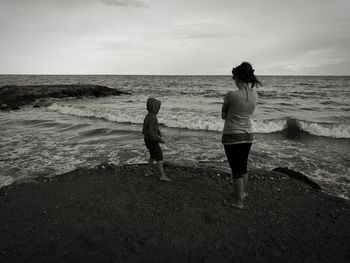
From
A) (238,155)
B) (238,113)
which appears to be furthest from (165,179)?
(238,113)

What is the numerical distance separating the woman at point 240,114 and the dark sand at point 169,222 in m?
0.87

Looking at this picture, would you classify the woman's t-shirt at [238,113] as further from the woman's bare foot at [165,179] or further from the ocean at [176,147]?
the ocean at [176,147]

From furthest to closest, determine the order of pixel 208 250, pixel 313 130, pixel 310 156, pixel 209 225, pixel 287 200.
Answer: pixel 313 130 → pixel 310 156 → pixel 287 200 → pixel 209 225 → pixel 208 250

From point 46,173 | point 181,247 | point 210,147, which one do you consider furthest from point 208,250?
point 210,147

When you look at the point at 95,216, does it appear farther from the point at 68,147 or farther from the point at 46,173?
the point at 68,147

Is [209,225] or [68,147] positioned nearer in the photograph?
[209,225]

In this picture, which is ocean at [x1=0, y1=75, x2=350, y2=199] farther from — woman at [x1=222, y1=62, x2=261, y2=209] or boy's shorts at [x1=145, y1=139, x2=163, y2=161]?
woman at [x1=222, y1=62, x2=261, y2=209]

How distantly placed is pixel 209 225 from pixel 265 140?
8.00 m

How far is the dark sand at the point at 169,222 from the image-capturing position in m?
3.37

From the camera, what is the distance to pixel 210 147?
980 cm

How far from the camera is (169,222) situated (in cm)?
402

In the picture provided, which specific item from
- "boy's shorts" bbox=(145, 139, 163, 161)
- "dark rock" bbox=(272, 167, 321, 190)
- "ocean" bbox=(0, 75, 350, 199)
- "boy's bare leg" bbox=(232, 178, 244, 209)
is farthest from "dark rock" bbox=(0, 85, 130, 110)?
"boy's bare leg" bbox=(232, 178, 244, 209)

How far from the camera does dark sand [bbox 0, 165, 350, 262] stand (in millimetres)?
3373

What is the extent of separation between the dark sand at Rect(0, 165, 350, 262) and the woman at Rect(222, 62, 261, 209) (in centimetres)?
87
